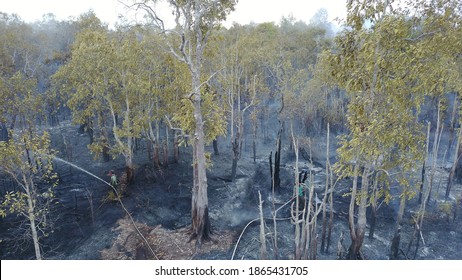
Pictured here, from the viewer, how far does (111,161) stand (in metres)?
27.2

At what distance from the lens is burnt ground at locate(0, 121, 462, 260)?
47.7 ft

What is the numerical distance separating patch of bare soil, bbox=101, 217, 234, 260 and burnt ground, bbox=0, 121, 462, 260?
44 mm

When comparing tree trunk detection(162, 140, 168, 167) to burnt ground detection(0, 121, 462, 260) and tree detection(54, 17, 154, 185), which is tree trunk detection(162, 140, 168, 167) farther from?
tree detection(54, 17, 154, 185)

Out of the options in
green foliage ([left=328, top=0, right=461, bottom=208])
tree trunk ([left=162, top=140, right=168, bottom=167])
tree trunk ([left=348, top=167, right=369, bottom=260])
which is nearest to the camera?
green foliage ([left=328, top=0, right=461, bottom=208])

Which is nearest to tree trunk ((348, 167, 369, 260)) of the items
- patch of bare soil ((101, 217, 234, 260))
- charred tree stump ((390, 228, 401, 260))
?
charred tree stump ((390, 228, 401, 260))

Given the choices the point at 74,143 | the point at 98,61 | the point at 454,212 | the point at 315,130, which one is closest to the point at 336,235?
the point at 454,212

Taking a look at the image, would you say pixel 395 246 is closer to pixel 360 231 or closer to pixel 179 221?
pixel 360 231

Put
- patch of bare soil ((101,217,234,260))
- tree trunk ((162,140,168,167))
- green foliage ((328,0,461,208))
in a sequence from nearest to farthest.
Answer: green foliage ((328,0,461,208)) < patch of bare soil ((101,217,234,260)) < tree trunk ((162,140,168,167))

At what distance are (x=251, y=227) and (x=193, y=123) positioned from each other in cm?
654

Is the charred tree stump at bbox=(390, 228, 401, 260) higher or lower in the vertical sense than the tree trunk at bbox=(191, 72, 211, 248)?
lower

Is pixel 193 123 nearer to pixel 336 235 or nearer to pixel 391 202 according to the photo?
pixel 336 235

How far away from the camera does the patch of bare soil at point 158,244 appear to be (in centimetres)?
1398

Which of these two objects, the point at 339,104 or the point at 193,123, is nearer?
the point at 193,123

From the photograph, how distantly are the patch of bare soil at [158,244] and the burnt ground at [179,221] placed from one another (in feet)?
0.14
